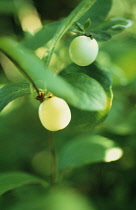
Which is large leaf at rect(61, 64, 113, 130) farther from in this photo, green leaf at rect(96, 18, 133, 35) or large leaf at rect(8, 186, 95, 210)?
large leaf at rect(8, 186, 95, 210)

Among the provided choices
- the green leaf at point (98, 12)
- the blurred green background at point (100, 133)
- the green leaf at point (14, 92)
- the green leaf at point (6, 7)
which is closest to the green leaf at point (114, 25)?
the green leaf at point (98, 12)

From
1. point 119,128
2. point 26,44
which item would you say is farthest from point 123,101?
point 26,44

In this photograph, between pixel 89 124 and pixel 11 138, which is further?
pixel 11 138

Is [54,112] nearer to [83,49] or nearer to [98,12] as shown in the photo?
[83,49]

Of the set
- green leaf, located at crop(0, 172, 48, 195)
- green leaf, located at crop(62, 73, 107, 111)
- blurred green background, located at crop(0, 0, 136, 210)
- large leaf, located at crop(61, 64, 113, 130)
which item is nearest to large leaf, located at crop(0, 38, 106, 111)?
green leaf, located at crop(62, 73, 107, 111)

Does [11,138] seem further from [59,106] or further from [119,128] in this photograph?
[59,106]


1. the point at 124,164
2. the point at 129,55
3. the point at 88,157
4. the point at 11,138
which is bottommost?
the point at 124,164
